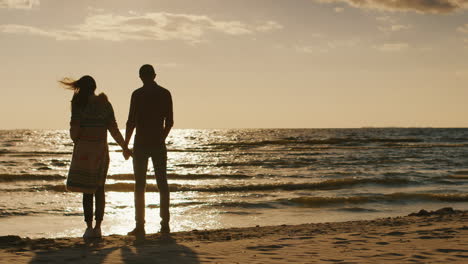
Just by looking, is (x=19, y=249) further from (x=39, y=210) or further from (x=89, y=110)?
(x=39, y=210)

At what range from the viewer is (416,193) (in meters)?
12.7

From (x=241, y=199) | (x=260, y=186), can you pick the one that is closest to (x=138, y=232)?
(x=241, y=199)

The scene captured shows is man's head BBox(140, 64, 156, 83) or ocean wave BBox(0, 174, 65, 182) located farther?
ocean wave BBox(0, 174, 65, 182)

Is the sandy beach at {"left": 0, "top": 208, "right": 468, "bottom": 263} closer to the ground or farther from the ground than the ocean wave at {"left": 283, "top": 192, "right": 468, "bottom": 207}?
farther from the ground

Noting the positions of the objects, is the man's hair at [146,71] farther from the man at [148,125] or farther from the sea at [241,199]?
the sea at [241,199]

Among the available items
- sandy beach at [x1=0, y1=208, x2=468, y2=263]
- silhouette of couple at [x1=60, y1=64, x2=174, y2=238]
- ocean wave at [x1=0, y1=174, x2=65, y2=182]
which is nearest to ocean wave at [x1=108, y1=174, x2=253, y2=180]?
ocean wave at [x1=0, y1=174, x2=65, y2=182]

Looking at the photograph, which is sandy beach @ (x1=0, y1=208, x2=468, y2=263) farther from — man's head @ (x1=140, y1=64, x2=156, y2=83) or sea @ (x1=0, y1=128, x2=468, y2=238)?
man's head @ (x1=140, y1=64, x2=156, y2=83)

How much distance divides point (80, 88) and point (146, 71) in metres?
0.88

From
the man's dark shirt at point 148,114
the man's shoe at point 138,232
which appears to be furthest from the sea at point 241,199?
the man's dark shirt at point 148,114

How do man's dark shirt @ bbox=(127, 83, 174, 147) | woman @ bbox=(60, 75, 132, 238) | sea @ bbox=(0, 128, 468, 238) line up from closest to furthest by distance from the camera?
woman @ bbox=(60, 75, 132, 238) → man's dark shirt @ bbox=(127, 83, 174, 147) → sea @ bbox=(0, 128, 468, 238)

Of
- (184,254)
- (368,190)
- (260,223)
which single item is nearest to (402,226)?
(260,223)

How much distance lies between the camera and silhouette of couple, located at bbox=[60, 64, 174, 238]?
6.12 m

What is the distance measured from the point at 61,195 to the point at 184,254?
8.34m

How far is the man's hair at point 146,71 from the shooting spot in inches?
259
